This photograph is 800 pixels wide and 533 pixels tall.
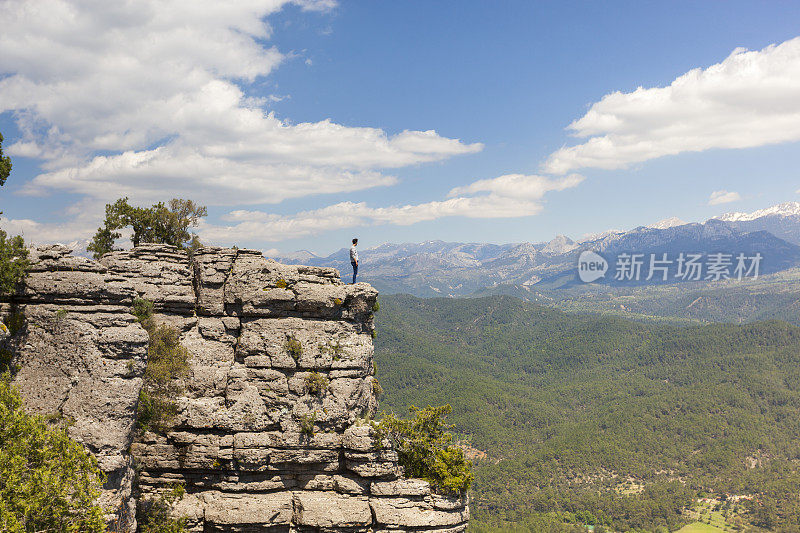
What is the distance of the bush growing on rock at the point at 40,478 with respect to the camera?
17.5 meters

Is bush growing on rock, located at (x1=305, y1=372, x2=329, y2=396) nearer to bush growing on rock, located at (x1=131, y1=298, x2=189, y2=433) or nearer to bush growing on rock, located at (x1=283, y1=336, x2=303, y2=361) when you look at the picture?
bush growing on rock, located at (x1=283, y1=336, x2=303, y2=361)

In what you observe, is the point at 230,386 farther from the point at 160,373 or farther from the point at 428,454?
the point at 428,454

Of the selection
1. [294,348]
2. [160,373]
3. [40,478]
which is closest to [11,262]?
[160,373]

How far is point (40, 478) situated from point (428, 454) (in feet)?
78.8

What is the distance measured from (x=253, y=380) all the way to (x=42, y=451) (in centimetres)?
1275

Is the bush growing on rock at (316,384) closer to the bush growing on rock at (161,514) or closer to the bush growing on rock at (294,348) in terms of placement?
the bush growing on rock at (294,348)

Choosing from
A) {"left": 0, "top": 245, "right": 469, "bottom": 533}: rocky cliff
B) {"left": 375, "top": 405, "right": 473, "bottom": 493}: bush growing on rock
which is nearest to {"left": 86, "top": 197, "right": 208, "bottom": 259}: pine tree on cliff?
{"left": 0, "top": 245, "right": 469, "bottom": 533}: rocky cliff

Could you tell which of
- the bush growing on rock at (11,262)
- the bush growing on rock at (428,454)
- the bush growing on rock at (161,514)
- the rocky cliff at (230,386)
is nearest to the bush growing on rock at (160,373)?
the rocky cliff at (230,386)

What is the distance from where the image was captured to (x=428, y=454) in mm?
33906

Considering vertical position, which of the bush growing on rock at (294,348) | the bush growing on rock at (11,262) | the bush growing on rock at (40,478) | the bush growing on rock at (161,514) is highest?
the bush growing on rock at (11,262)

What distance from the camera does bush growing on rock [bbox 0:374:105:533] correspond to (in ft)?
57.3

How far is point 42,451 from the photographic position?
1875 centimetres

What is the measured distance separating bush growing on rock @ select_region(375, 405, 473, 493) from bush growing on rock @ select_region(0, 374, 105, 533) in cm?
1732

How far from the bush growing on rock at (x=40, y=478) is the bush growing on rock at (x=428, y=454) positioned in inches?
682
